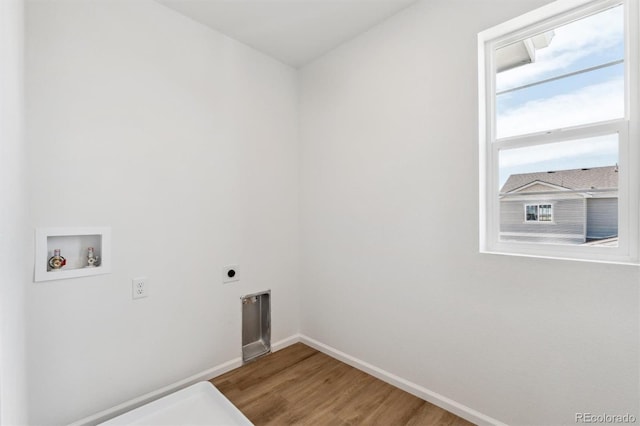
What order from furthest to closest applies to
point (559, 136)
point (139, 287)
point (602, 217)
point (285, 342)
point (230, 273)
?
point (285, 342)
point (230, 273)
point (139, 287)
point (559, 136)
point (602, 217)

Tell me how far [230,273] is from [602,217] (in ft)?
7.14

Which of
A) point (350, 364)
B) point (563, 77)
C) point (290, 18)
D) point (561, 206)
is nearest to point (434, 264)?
point (561, 206)

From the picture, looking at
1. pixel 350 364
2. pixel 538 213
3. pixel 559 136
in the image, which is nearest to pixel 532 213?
pixel 538 213

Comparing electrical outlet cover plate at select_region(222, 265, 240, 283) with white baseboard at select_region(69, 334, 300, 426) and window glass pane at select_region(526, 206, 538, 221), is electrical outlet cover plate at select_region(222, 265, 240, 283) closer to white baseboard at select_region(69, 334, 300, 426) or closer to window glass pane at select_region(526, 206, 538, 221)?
white baseboard at select_region(69, 334, 300, 426)

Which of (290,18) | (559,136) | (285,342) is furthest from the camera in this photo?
(285,342)

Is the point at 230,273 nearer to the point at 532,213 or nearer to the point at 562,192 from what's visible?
the point at 532,213

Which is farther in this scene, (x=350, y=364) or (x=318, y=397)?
(x=350, y=364)

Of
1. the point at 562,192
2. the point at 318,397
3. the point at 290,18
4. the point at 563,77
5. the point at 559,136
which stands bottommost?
the point at 318,397

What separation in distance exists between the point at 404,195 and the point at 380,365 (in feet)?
3.93

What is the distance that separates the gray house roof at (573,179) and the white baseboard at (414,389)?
123cm

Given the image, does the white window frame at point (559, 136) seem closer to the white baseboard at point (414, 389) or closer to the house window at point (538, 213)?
the house window at point (538, 213)

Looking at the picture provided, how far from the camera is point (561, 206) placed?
148 centimetres

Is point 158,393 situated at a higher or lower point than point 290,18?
lower

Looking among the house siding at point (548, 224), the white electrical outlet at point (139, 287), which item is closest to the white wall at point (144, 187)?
the white electrical outlet at point (139, 287)
